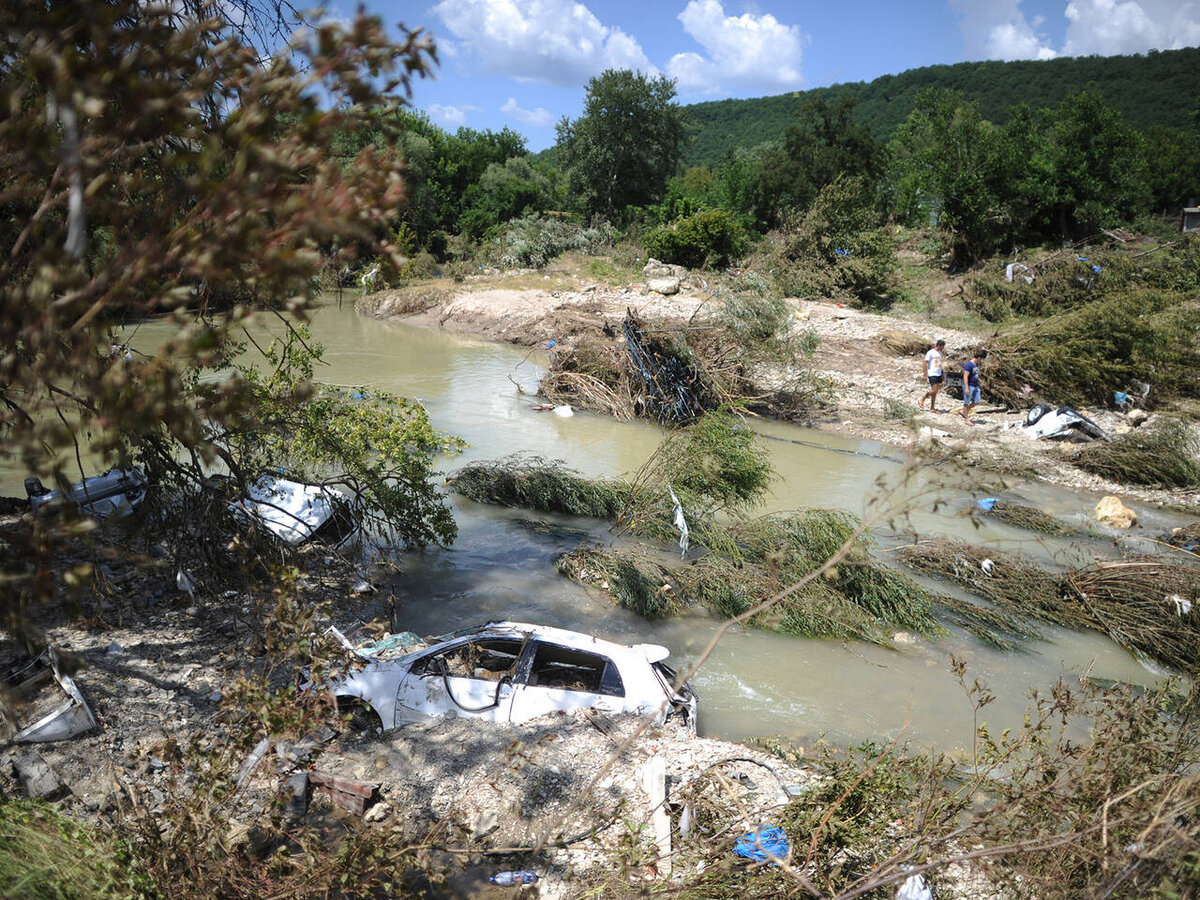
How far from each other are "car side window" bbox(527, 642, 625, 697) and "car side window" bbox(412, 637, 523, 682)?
0.66ft

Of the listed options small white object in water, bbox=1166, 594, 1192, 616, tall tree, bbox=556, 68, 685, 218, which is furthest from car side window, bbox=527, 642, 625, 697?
tall tree, bbox=556, 68, 685, 218

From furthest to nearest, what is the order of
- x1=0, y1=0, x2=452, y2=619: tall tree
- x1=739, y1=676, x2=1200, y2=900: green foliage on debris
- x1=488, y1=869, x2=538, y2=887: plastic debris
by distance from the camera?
x1=488, y1=869, x2=538, y2=887: plastic debris, x1=739, y1=676, x2=1200, y2=900: green foliage on debris, x1=0, y1=0, x2=452, y2=619: tall tree

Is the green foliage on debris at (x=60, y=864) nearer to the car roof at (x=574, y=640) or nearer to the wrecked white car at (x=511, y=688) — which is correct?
the wrecked white car at (x=511, y=688)

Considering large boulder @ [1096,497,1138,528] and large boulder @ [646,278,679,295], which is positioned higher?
large boulder @ [646,278,679,295]

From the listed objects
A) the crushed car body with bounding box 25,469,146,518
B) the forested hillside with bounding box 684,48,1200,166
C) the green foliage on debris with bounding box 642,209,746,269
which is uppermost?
the forested hillside with bounding box 684,48,1200,166

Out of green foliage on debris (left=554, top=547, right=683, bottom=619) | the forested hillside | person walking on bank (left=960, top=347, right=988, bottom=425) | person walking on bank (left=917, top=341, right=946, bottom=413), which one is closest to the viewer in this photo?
green foliage on debris (left=554, top=547, right=683, bottom=619)

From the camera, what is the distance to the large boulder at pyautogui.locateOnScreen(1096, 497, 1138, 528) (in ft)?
40.3

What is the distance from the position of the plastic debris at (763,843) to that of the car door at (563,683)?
163 centimetres

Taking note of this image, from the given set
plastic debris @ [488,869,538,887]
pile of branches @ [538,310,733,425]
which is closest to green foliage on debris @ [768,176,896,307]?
pile of branches @ [538,310,733,425]

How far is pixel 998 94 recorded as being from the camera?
281 ft

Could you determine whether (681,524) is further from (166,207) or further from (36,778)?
(166,207)

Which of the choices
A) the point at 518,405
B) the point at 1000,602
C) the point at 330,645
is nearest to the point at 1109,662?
the point at 1000,602

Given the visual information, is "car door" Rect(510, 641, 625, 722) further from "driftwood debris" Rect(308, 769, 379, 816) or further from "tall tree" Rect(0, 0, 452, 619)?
"tall tree" Rect(0, 0, 452, 619)

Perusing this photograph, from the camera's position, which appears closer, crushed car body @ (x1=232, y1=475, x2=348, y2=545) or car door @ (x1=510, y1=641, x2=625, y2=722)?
car door @ (x1=510, y1=641, x2=625, y2=722)
